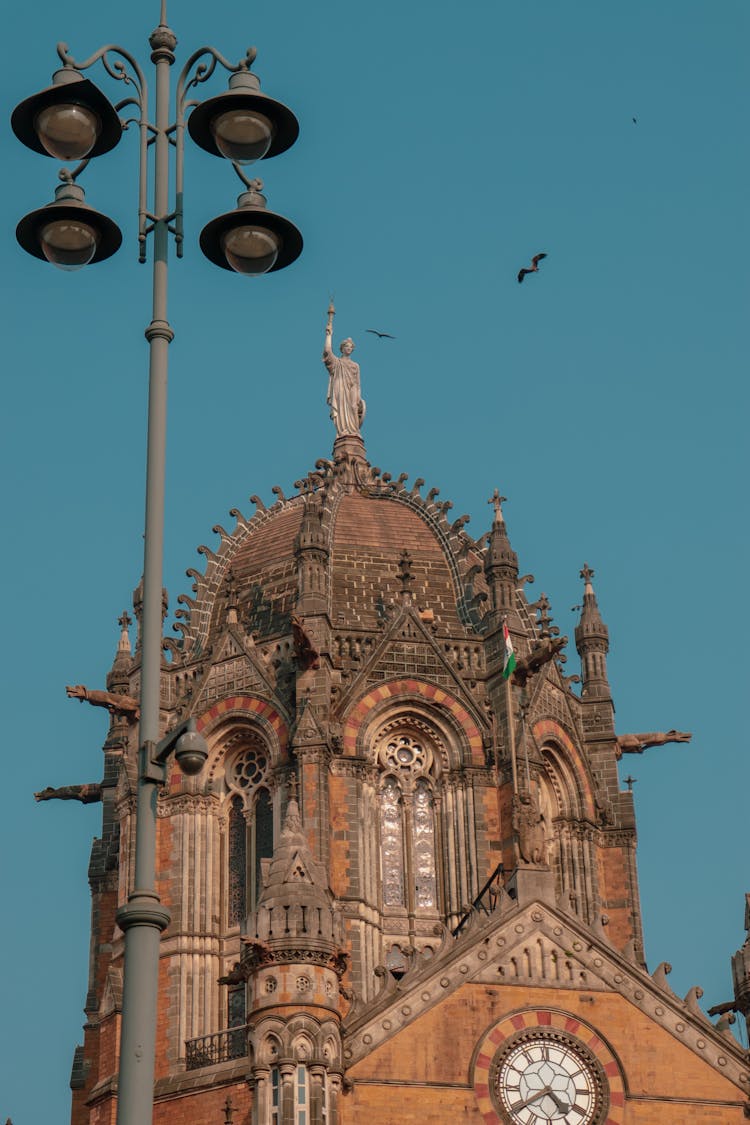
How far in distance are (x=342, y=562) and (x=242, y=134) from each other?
3196 centimetres

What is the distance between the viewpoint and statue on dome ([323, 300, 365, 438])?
2372 inches

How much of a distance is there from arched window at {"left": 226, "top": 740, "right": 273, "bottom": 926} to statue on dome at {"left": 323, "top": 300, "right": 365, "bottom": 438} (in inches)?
520

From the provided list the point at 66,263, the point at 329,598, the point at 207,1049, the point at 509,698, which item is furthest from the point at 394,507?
the point at 66,263

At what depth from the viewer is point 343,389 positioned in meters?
61.2

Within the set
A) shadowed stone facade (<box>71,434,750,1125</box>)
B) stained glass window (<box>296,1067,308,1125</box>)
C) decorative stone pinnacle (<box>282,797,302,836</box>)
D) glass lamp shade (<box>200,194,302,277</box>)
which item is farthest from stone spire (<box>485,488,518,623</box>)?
glass lamp shade (<box>200,194,302,277</box>)

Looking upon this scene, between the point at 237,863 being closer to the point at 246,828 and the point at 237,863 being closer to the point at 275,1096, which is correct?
the point at 246,828

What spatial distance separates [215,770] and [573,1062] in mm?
13933

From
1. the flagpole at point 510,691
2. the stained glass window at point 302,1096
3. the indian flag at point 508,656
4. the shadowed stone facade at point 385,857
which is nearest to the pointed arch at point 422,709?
the shadowed stone facade at point 385,857

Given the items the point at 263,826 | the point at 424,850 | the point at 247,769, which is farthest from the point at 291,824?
the point at 247,769

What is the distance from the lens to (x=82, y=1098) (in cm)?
5084

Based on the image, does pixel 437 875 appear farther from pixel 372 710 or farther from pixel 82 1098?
pixel 82 1098

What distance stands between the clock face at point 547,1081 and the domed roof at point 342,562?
14257mm

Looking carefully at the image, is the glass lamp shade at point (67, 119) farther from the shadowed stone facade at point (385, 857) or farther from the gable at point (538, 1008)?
the gable at point (538, 1008)

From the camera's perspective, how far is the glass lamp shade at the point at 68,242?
20.9 meters
